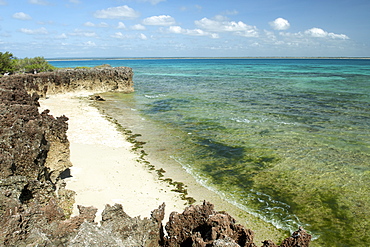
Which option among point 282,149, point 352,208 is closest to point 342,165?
point 282,149

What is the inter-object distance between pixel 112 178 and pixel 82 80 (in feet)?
104

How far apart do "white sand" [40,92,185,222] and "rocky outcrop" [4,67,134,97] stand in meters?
17.0

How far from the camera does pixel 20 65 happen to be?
45531 mm

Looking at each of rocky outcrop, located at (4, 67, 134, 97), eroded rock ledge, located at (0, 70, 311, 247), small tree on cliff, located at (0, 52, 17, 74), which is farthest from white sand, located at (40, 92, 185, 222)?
small tree on cliff, located at (0, 52, 17, 74)

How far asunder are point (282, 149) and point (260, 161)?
2.11 meters

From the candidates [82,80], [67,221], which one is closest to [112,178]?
[67,221]

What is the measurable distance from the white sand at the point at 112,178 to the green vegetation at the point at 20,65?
85.6 ft

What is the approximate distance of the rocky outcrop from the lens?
3180 cm

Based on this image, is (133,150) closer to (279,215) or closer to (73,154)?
(73,154)

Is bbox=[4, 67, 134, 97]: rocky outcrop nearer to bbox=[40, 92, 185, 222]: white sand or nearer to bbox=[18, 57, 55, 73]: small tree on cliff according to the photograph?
bbox=[18, 57, 55, 73]: small tree on cliff

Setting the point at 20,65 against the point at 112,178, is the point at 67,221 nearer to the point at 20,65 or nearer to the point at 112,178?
the point at 112,178

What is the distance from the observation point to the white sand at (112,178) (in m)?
8.84

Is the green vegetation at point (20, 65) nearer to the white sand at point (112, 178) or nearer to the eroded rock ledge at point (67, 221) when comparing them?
the white sand at point (112, 178)

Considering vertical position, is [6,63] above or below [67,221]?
above
